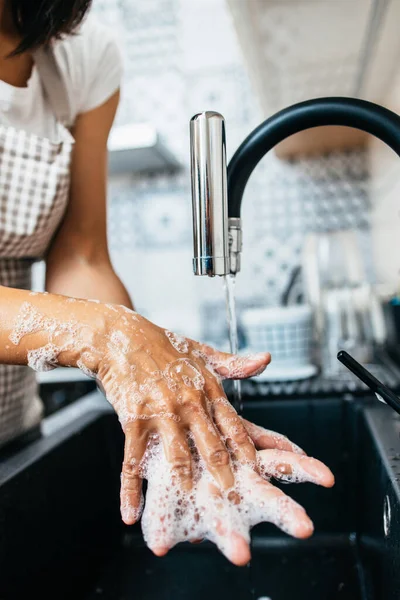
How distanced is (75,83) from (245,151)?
36 cm

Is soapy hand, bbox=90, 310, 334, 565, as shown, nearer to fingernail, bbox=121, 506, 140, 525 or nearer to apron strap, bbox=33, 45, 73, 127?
fingernail, bbox=121, 506, 140, 525

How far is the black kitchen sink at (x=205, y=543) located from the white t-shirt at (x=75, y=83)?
1.27 feet

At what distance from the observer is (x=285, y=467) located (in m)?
0.39

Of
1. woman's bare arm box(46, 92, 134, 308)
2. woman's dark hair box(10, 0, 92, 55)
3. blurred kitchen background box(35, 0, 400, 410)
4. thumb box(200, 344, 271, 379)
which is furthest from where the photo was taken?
blurred kitchen background box(35, 0, 400, 410)

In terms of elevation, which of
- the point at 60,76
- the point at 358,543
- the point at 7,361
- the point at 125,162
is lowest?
the point at 358,543

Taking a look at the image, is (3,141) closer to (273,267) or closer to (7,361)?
(7,361)

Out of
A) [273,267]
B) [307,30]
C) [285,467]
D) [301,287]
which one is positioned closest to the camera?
[285,467]

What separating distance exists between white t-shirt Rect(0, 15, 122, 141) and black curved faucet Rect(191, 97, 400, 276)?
0.33m

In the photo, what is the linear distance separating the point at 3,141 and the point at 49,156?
65 millimetres

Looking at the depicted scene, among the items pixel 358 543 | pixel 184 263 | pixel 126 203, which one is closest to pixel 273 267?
pixel 184 263

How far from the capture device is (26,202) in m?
0.64

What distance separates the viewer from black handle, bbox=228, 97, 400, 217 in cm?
41

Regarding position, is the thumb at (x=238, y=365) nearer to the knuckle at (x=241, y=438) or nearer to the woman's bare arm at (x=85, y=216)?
the knuckle at (x=241, y=438)

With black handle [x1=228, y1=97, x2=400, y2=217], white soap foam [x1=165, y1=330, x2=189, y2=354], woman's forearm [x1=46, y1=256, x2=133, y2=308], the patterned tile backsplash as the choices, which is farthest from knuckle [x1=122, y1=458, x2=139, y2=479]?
the patterned tile backsplash
